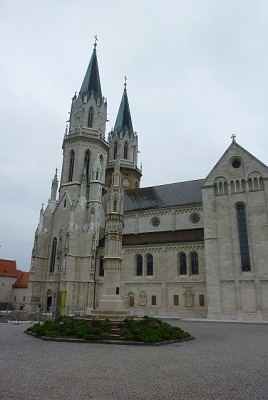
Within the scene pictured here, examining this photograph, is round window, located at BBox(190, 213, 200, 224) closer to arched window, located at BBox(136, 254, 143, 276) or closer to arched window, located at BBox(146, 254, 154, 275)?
arched window, located at BBox(146, 254, 154, 275)

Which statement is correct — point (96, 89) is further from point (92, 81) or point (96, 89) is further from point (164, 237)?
point (164, 237)

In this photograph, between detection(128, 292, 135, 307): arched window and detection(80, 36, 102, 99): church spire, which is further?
detection(80, 36, 102, 99): church spire

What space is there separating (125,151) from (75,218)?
78.2ft

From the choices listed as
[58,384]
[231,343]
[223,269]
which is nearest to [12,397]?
[58,384]

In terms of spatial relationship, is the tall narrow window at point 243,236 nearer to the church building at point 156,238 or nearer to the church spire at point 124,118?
the church building at point 156,238

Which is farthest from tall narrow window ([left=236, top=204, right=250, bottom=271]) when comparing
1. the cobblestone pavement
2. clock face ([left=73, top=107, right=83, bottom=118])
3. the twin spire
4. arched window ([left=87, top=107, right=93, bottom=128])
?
the twin spire

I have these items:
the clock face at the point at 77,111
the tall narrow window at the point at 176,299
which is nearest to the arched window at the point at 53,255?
the tall narrow window at the point at 176,299

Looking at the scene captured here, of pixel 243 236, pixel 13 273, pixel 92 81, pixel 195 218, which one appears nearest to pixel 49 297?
pixel 195 218

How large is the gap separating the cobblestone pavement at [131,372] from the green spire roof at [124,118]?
56.5 meters

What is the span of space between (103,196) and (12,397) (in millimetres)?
46494

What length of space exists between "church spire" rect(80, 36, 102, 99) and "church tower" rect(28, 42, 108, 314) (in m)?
0.18

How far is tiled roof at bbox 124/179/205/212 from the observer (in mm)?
44438

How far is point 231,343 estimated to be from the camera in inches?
592

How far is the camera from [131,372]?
347 inches
